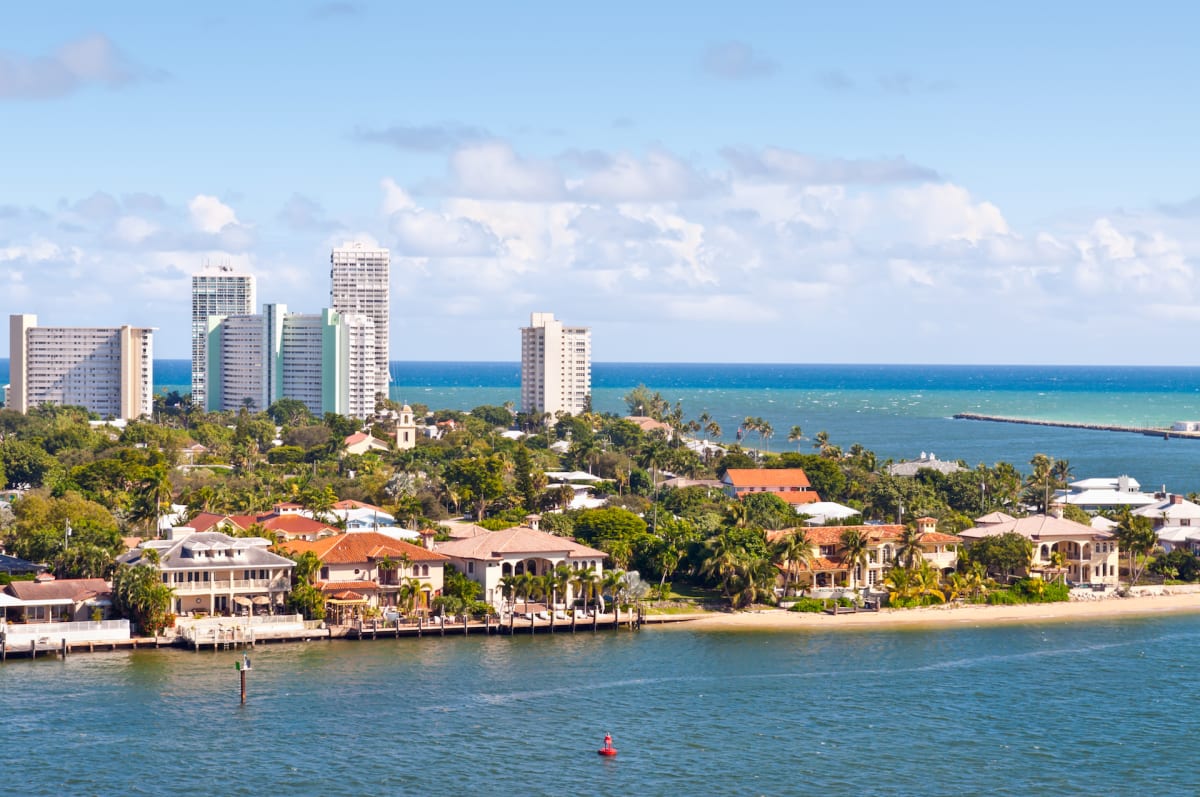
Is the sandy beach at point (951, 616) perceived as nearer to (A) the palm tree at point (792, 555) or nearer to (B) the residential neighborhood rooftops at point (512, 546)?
(A) the palm tree at point (792, 555)

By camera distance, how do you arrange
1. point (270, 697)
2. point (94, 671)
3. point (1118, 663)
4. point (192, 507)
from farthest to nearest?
point (192, 507) → point (1118, 663) → point (94, 671) → point (270, 697)

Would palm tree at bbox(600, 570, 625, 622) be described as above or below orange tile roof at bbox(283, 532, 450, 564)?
below

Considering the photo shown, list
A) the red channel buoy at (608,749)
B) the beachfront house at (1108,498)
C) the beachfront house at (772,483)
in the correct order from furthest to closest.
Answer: the beachfront house at (772,483) → the beachfront house at (1108,498) → the red channel buoy at (608,749)

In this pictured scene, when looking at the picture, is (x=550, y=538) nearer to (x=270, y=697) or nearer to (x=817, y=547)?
(x=817, y=547)

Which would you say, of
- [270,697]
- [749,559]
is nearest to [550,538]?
[749,559]

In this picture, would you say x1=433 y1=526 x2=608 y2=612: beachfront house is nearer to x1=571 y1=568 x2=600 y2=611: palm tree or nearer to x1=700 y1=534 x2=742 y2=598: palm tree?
x1=571 y1=568 x2=600 y2=611: palm tree

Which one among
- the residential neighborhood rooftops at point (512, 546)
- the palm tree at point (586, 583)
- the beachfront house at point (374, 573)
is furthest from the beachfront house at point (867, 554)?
the beachfront house at point (374, 573)

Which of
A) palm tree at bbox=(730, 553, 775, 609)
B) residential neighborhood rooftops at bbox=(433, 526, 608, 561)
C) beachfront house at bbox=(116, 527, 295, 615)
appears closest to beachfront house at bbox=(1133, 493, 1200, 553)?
palm tree at bbox=(730, 553, 775, 609)
